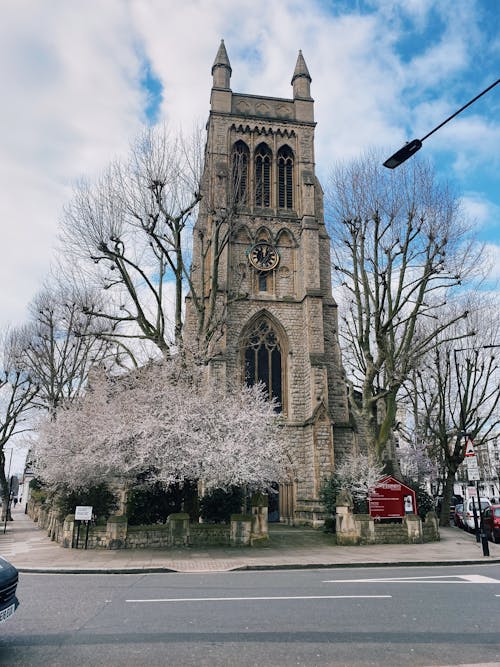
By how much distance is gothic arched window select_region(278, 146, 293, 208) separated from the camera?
102ft

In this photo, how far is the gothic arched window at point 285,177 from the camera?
3120 cm

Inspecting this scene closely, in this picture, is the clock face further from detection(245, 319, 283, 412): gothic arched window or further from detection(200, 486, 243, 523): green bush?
detection(200, 486, 243, 523): green bush

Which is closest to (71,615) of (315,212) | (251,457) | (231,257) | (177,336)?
(251,457)

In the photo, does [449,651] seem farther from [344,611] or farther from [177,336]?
[177,336]

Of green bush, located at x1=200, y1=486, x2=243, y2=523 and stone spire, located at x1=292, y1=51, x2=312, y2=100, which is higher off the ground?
stone spire, located at x1=292, y1=51, x2=312, y2=100

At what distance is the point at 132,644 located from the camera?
5.16 metres

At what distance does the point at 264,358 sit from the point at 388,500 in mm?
11786

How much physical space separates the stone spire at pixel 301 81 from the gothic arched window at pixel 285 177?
4.28 m

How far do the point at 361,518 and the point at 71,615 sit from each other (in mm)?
12019

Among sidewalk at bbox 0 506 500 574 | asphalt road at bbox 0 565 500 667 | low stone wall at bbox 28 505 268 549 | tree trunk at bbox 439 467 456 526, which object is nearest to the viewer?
asphalt road at bbox 0 565 500 667

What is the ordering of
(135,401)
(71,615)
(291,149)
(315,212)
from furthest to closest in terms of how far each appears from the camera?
(291,149) < (315,212) < (135,401) < (71,615)

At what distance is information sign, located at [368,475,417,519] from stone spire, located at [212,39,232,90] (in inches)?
1019

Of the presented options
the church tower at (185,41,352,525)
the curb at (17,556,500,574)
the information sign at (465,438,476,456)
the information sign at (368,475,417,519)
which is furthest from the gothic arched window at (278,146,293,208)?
the curb at (17,556,500,574)

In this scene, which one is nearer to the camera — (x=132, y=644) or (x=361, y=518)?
(x=132, y=644)
